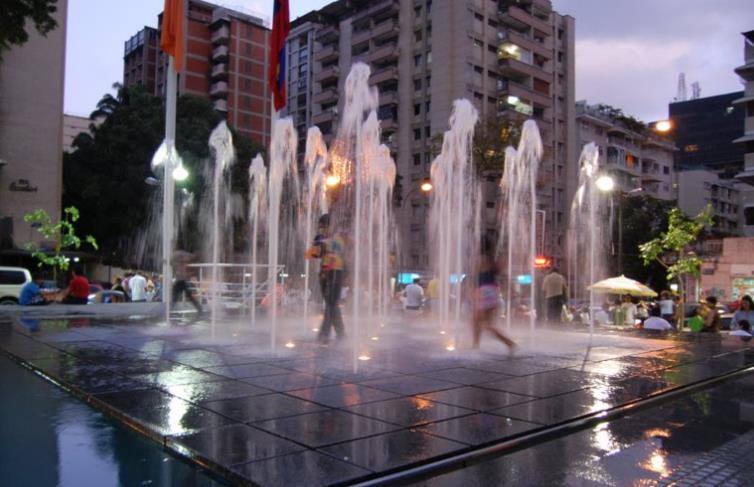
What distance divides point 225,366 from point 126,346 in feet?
8.03

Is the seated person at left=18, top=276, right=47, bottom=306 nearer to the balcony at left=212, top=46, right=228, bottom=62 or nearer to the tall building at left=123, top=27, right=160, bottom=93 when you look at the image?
the balcony at left=212, top=46, right=228, bottom=62

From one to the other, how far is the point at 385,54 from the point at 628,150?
33343 millimetres

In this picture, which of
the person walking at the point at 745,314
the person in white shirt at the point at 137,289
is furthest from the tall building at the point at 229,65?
the person walking at the point at 745,314

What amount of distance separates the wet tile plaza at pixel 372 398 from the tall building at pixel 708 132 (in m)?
102

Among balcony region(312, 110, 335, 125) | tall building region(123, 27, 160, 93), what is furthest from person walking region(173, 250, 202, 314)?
tall building region(123, 27, 160, 93)

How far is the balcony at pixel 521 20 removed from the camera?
61.5 metres

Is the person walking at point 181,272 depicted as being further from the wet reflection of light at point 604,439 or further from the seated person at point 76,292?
the wet reflection of light at point 604,439

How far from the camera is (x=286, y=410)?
16.9ft

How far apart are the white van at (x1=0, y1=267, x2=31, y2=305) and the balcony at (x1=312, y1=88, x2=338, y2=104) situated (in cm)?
4909

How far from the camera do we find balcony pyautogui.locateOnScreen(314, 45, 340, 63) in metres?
69.8

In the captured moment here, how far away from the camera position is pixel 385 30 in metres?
63.5

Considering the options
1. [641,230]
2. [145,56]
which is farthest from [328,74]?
[145,56]

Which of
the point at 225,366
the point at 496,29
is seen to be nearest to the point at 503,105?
the point at 496,29

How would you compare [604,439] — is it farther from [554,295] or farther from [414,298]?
[414,298]
